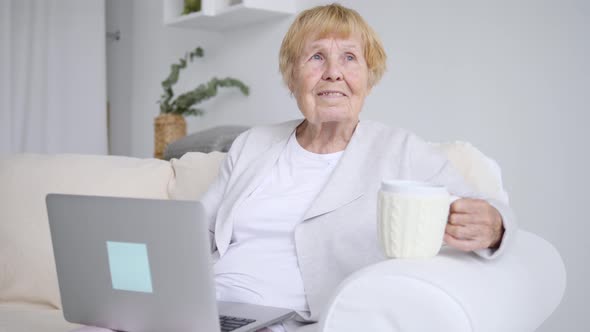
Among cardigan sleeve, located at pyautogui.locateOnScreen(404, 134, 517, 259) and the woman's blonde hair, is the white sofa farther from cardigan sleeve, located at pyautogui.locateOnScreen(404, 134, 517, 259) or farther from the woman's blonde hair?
the woman's blonde hair

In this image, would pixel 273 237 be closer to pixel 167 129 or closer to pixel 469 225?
pixel 469 225

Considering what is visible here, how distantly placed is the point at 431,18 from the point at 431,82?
0.20 m

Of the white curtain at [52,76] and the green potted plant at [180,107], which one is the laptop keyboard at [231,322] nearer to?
the green potted plant at [180,107]

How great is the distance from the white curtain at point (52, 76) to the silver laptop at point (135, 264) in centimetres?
283

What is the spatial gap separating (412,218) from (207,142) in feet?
5.08

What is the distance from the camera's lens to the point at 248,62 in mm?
2939

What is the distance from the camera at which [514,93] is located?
1.87 metres

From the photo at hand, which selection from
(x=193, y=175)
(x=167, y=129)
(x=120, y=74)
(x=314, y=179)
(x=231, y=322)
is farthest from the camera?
(x=120, y=74)

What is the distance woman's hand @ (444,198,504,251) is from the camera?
1019mm

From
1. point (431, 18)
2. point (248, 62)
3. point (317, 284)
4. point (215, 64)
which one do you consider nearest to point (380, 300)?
point (317, 284)

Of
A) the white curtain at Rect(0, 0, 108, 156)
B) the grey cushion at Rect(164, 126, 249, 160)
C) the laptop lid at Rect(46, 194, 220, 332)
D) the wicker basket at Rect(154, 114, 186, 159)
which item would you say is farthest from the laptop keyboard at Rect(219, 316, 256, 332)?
the white curtain at Rect(0, 0, 108, 156)

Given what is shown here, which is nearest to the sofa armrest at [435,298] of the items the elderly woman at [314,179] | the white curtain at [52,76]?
the elderly woman at [314,179]

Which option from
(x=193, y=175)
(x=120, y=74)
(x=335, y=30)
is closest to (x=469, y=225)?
(x=335, y=30)

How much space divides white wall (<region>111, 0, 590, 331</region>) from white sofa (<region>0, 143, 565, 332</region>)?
36cm
